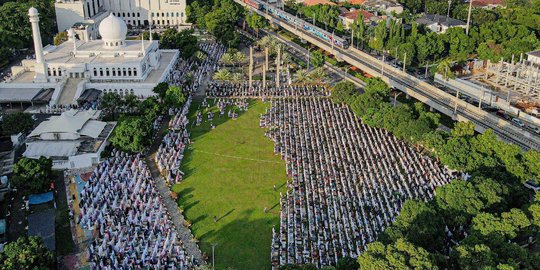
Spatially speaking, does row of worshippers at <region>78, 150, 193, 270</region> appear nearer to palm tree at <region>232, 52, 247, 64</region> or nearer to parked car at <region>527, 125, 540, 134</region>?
palm tree at <region>232, 52, 247, 64</region>

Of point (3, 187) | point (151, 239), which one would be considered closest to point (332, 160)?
point (151, 239)

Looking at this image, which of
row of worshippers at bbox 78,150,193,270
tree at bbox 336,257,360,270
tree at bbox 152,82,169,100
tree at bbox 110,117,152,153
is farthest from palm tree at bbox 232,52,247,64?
tree at bbox 336,257,360,270

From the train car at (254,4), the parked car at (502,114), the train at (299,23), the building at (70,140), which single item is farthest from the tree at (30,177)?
the train car at (254,4)

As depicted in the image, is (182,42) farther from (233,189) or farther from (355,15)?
(233,189)

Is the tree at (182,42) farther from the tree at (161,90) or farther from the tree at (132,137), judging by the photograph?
the tree at (132,137)

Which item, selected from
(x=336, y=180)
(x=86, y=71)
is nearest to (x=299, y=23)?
(x=86, y=71)

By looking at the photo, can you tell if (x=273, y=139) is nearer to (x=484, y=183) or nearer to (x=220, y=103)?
(x=220, y=103)
